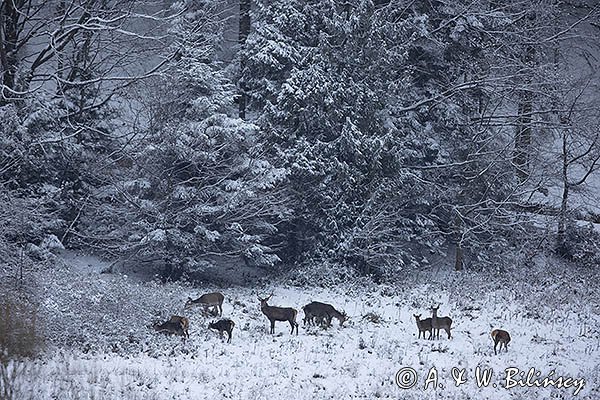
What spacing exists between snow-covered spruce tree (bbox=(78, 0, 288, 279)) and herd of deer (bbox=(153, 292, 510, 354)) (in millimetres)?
3488

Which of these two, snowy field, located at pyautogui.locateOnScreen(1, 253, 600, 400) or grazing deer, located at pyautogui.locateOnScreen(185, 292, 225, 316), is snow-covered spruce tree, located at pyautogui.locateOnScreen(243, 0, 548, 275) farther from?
grazing deer, located at pyautogui.locateOnScreen(185, 292, 225, 316)

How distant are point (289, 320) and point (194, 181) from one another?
6.73 metres

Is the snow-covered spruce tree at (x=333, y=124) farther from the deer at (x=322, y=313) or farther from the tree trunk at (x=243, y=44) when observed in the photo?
the deer at (x=322, y=313)

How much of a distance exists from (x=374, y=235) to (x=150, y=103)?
725 centimetres

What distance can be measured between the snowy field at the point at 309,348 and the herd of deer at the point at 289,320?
190 mm

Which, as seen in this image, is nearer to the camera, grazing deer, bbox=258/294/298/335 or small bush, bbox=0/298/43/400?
small bush, bbox=0/298/43/400

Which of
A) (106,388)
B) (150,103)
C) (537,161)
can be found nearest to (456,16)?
(537,161)

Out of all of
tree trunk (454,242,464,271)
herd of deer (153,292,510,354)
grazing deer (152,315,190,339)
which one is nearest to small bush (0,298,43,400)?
grazing deer (152,315,190,339)

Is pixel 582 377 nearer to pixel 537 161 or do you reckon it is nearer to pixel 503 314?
pixel 503 314

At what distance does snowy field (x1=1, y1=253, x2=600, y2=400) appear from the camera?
9.61 metres

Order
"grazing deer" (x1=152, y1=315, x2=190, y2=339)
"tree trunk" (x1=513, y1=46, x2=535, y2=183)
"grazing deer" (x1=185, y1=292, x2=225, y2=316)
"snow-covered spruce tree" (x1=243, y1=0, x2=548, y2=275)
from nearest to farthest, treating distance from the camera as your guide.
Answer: "grazing deer" (x1=152, y1=315, x2=190, y2=339), "grazing deer" (x1=185, y1=292, x2=225, y2=316), "snow-covered spruce tree" (x1=243, y1=0, x2=548, y2=275), "tree trunk" (x1=513, y1=46, x2=535, y2=183)

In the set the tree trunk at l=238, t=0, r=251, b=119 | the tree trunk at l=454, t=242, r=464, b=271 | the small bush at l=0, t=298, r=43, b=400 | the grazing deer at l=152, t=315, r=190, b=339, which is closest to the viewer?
the small bush at l=0, t=298, r=43, b=400

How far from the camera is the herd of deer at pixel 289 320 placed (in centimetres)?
1211

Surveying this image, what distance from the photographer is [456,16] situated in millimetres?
22000
